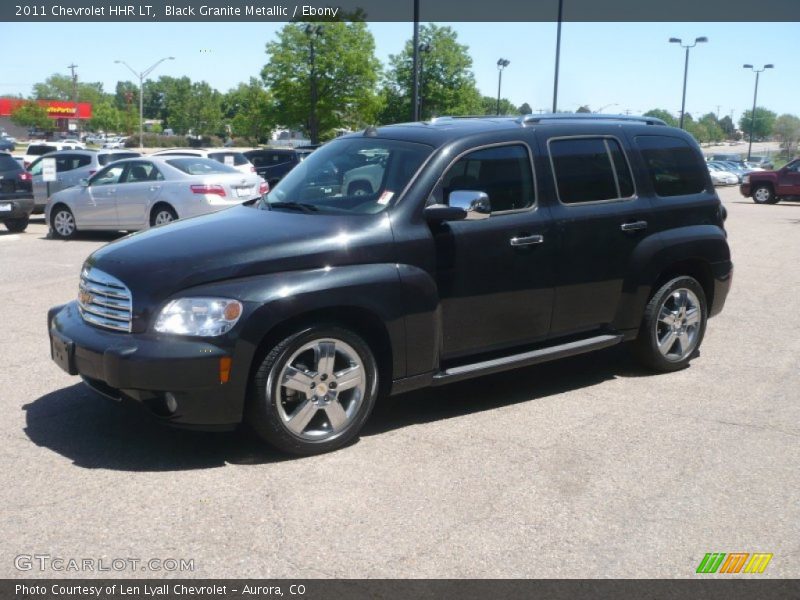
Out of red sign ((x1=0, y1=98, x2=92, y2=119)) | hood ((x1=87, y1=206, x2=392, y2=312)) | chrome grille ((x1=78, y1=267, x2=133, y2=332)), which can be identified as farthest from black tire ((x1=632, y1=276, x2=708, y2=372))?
red sign ((x1=0, y1=98, x2=92, y2=119))

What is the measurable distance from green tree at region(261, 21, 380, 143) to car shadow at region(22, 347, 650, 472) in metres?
39.8

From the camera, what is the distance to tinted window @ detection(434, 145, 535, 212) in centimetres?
541

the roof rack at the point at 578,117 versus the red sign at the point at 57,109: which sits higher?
the red sign at the point at 57,109

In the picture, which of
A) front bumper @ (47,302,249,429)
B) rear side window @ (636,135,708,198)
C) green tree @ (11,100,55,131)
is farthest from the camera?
green tree @ (11,100,55,131)

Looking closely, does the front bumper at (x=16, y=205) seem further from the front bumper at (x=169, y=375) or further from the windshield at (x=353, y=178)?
the front bumper at (x=169, y=375)

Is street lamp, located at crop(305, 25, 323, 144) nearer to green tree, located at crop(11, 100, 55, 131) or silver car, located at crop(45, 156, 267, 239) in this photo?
silver car, located at crop(45, 156, 267, 239)

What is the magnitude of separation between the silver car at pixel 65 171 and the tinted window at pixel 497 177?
15.6 metres

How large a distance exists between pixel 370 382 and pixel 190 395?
41.2 inches

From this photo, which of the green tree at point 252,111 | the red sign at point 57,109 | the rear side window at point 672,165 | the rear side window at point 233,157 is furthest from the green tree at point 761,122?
the rear side window at point 672,165

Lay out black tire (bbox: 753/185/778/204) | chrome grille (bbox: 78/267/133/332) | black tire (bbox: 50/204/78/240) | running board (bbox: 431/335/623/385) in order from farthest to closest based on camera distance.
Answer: black tire (bbox: 753/185/778/204)
black tire (bbox: 50/204/78/240)
running board (bbox: 431/335/623/385)
chrome grille (bbox: 78/267/133/332)

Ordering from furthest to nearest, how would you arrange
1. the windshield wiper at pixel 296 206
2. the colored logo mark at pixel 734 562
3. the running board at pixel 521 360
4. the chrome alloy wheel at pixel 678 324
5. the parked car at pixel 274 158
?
the parked car at pixel 274 158, the chrome alloy wheel at pixel 678 324, the windshield wiper at pixel 296 206, the running board at pixel 521 360, the colored logo mark at pixel 734 562

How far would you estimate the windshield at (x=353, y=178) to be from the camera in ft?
17.5

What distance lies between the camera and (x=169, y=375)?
4418 mm

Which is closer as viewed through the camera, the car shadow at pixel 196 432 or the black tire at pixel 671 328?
the car shadow at pixel 196 432
